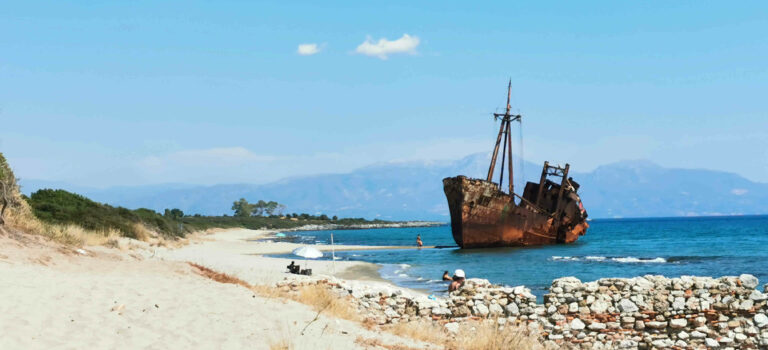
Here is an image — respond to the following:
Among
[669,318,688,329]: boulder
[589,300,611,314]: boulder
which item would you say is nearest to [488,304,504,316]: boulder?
[589,300,611,314]: boulder

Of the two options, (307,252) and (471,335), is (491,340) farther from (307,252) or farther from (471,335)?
(307,252)

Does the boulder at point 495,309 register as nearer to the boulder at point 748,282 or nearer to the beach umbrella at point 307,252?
the boulder at point 748,282

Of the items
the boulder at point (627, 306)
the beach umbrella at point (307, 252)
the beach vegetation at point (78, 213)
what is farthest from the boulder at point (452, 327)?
the beach vegetation at point (78, 213)

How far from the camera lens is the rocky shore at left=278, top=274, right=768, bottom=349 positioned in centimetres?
1298

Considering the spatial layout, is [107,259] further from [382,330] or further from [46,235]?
[382,330]

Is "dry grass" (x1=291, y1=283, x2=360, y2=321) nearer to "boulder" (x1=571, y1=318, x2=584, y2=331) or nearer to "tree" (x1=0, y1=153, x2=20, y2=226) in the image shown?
"boulder" (x1=571, y1=318, x2=584, y2=331)

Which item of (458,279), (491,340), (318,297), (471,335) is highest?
(458,279)

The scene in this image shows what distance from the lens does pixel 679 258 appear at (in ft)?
147

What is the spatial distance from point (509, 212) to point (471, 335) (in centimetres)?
4061

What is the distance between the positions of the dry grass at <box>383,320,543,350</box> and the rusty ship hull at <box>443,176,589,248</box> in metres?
36.1

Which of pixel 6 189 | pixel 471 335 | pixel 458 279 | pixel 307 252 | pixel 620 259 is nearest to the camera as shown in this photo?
pixel 471 335

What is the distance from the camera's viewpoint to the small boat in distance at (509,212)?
50344 mm

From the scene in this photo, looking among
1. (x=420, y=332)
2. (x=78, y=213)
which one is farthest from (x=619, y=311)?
(x=78, y=213)

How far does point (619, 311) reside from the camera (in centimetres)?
1388
